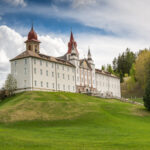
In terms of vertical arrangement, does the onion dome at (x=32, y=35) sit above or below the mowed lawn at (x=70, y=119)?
above

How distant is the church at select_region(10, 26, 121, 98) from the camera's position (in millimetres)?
66375

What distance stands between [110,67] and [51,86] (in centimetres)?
7627

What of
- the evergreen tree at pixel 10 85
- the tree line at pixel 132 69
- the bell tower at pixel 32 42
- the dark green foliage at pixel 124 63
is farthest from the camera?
the dark green foliage at pixel 124 63

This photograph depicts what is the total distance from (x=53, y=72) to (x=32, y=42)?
13.5 metres

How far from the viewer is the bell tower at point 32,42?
79188 millimetres

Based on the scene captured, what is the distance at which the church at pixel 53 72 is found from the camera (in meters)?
66.4


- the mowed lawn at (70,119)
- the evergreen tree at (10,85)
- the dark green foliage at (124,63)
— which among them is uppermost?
the dark green foliage at (124,63)

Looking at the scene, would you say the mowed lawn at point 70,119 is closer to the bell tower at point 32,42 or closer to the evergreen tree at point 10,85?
the evergreen tree at point 10,85

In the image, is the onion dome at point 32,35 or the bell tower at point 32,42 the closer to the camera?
the bell tower at point 32,42

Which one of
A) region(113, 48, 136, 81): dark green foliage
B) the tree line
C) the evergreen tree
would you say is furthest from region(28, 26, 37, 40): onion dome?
region(113, 48, 136, 81): dark green foliage

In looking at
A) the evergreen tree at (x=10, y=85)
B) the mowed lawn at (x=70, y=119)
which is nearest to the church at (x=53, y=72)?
the evergreen tree at (x=10, y=85)

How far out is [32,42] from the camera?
3118 inches

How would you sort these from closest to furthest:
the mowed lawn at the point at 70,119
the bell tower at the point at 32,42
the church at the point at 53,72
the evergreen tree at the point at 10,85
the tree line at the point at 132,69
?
1. the mowed lawn at the point at 70,119
2. the evergreen tree at the point at 10,85
3. the church at the point at 53,72
4. the bell tower at the point at 32,42
5. the tree line at the point at 132,69

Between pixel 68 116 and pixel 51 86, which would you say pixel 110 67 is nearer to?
pixel 51 86
